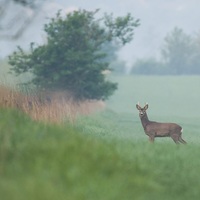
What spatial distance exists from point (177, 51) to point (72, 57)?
105 metres

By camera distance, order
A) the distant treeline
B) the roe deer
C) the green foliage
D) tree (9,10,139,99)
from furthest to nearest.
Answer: the distant treeline < tree (9,10,139,99) < the roe deer < the green foliage

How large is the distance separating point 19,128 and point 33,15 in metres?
15.3

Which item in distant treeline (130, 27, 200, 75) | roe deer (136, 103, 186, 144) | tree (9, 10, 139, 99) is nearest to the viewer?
roe deer (136, 103, 186, 144)

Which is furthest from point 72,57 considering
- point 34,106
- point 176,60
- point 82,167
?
point 176,60

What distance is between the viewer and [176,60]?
5320 inches

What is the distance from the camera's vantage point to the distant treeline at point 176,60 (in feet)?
433

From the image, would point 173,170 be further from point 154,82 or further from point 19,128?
point 154,82

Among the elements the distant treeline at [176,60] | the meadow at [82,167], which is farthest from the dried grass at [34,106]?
the distant treeline at [176,60]

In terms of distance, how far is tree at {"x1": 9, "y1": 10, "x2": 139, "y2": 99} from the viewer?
3597 centimetres

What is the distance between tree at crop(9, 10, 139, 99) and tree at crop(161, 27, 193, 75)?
95074 mm

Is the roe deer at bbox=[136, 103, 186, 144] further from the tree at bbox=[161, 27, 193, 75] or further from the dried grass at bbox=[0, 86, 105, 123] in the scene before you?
the tree at bbox=[161, 27, 193, 75]

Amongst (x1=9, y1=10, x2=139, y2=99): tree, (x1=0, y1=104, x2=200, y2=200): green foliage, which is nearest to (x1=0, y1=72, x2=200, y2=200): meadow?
(x1=0, y1=104, x2=200, y2=200): green foliage

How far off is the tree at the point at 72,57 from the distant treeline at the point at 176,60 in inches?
3742

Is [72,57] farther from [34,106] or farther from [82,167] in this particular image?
[82,167]
